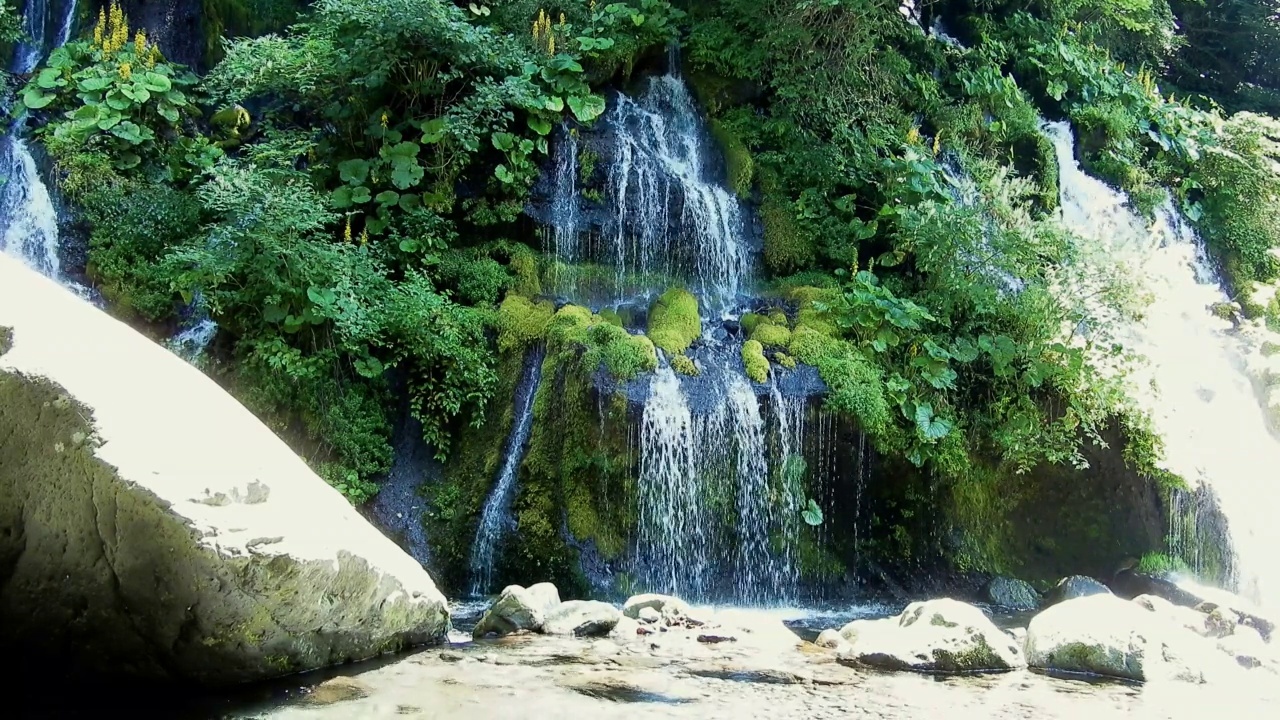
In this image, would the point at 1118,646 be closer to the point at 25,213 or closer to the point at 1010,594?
the point at 1010,594

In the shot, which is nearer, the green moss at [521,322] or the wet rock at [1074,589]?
the wet rock at [1074,589]

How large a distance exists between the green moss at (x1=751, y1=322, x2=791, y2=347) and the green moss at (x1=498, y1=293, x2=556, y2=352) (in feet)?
6.84

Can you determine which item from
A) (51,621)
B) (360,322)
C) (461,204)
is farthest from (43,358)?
(461,204)

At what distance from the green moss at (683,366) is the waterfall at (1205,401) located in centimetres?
454

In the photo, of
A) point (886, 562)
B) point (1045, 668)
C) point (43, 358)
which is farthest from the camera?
point (886, 562)

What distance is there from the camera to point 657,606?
22.0 ft

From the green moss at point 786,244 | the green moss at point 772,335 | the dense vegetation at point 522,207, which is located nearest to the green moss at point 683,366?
the dense vegetation at point 522,207

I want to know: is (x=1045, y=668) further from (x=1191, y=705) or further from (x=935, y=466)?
(x=935, y=466)

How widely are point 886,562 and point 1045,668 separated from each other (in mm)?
3315

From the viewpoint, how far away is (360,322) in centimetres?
853

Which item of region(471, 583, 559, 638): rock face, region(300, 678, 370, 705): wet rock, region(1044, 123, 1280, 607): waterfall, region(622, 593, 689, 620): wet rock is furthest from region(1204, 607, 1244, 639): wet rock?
region(300, 678, 370, 705): wet rock

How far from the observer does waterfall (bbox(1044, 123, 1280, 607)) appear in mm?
9320

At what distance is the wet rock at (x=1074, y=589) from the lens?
8555mm

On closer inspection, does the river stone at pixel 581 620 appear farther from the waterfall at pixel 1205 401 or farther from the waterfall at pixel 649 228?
the waterfall at pixel 1205 401
